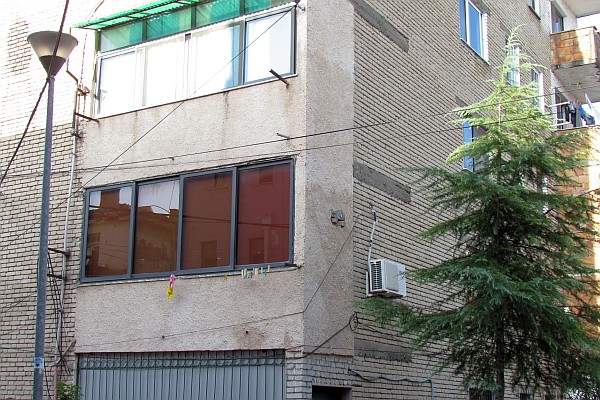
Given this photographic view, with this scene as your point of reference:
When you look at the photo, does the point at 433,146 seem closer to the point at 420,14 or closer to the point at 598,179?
the point at 420,14

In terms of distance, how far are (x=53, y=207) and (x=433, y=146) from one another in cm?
699

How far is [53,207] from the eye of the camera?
541 inches

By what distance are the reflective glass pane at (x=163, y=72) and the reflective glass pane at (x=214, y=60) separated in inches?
12.6

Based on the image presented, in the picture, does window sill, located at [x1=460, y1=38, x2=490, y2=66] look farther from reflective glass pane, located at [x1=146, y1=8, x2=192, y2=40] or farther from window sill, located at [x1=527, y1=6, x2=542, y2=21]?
reflective glass pane, located at [x1=146, y1=8, x2=192, y2=40]

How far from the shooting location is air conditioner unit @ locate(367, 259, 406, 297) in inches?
480

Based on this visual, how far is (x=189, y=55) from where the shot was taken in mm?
13141

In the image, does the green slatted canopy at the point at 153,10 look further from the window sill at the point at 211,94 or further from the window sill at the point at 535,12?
the window sill at the point at 535,12

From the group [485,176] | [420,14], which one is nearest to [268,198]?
[485,176]

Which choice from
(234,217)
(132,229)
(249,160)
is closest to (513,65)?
(249,160)

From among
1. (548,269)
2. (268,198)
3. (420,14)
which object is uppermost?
(420,14)

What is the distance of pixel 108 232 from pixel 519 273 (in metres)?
6.57

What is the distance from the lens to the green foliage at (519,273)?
9.84 metres

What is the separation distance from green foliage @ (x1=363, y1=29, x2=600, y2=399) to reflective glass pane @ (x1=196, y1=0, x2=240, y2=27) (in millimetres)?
4272

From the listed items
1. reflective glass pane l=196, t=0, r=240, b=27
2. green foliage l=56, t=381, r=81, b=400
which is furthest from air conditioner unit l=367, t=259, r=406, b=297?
green foliage l=56, t=381, r=81, b=400
